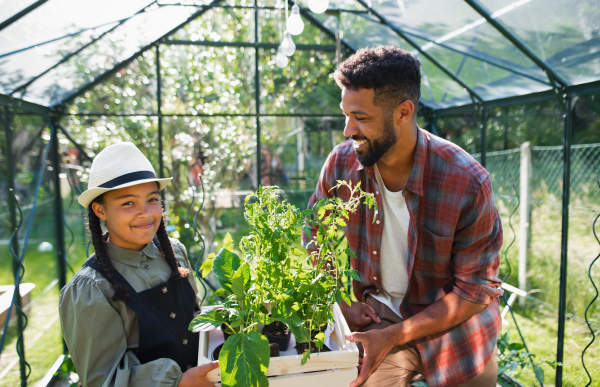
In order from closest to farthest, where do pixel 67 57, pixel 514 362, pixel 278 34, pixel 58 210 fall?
pixel 514 362 → pixel 67 57 → pixel 58 210 → pixel 278 34

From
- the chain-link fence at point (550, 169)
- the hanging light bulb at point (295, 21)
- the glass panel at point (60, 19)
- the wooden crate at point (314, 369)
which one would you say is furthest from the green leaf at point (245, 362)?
the chain-link fence at point (550, 169)

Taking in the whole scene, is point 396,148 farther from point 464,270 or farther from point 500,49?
point 500,49

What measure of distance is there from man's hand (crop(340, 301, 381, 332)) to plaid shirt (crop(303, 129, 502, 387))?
0.15m

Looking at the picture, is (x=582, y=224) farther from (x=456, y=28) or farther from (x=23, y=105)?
(x=23, y=105)

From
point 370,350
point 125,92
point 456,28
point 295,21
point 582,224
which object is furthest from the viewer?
point 582,224

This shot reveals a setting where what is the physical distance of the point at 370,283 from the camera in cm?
194

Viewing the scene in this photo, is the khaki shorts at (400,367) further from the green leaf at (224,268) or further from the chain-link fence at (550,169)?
the chain-link fence at (550,169)

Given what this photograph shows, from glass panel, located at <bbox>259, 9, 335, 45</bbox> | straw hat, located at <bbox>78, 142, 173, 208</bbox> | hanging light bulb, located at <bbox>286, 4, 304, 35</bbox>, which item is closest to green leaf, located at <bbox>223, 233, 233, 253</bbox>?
straw hat, located at <bbox>78, 142, 173, 208</bbox>

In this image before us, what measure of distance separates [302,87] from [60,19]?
7.74 ft

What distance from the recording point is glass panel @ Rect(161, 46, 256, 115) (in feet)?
12.8

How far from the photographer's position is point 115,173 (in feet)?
4.91

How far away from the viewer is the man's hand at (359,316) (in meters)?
Answer: 1.74

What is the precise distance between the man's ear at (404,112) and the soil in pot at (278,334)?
3.24 feet

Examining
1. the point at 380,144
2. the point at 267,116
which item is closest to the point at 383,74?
the point at 380,144
